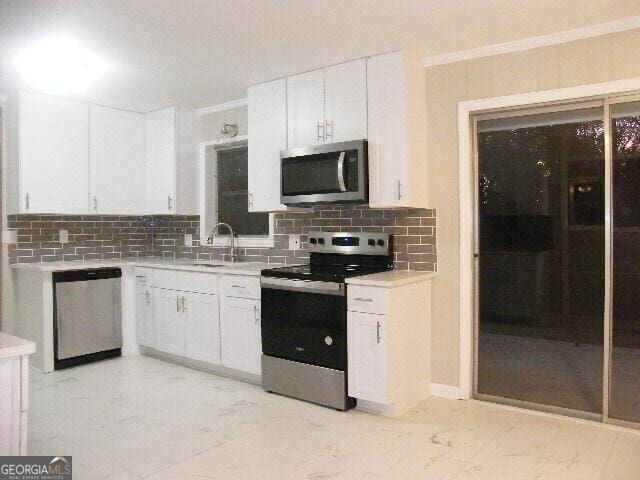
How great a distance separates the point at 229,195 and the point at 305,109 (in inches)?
61.7

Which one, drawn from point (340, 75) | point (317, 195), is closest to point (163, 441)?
point (317, 195)

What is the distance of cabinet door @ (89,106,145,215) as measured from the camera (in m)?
4.73

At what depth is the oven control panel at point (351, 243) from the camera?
12.1 feet

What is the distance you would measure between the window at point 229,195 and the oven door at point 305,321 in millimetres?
1223

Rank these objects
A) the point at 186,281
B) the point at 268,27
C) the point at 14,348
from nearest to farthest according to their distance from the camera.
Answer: the point at 14,348 < the point at 268,27 < the point at 186,281

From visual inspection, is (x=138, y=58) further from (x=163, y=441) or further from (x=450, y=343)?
(x=450, y=343)

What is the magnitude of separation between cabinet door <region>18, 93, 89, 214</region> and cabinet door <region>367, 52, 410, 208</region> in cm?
277

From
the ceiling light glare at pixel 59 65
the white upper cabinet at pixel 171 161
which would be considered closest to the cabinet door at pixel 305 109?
the ceiling light glare at pixel 59 65

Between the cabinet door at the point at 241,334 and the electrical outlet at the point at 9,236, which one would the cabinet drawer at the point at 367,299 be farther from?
the electrical outlet at the point at 9,236

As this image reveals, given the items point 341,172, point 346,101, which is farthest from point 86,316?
point 346,101

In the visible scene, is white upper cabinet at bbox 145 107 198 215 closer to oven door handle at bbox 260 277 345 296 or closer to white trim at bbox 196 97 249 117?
white trim at bbox 196 97 249 117

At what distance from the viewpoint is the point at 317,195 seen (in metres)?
3.61

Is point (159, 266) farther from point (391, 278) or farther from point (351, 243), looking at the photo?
point (391, 278)

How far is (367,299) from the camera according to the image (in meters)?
3.14
